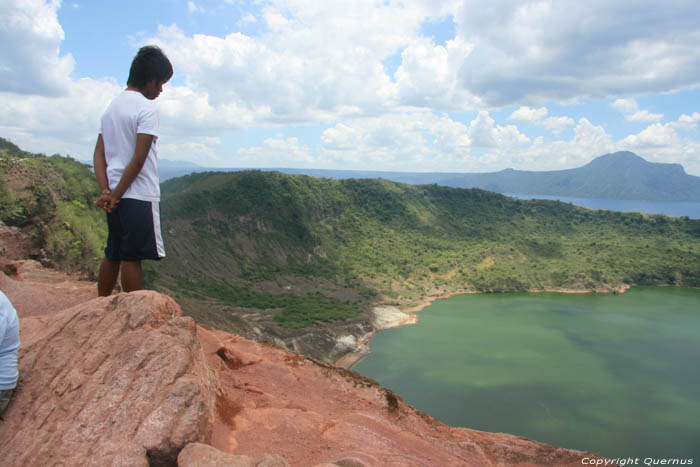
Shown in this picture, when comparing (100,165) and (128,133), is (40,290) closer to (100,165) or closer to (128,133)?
(100,165)

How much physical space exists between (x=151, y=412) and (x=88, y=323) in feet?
4.14

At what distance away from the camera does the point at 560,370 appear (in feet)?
95.1

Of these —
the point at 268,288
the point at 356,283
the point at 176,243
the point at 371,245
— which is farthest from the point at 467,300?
the point at 176,243

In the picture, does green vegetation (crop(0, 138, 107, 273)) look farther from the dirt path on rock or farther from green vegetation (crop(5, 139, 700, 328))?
green vegetation (crop(5, 139, 700, 328))

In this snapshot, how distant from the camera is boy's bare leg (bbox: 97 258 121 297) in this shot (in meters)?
3.84

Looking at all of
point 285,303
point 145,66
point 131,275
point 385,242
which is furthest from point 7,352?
point 385,242

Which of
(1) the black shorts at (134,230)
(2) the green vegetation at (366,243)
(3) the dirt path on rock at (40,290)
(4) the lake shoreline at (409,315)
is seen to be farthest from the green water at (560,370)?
(1) the black shorts at (134,230)

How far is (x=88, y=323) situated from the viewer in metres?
3.59

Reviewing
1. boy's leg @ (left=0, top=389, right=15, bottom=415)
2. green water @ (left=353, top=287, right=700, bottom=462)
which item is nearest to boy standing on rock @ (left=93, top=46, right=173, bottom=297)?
boy's leg @ (left=0, top=389, right=15, bottom=415)

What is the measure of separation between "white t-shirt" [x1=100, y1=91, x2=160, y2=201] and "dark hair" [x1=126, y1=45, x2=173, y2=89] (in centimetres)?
17

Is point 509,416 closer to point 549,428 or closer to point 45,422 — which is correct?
point 549,428

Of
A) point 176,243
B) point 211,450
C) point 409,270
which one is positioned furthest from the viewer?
point 409,270

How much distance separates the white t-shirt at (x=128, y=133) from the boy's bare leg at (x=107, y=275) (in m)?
0.79

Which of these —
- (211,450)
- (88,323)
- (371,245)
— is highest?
(88,323)
